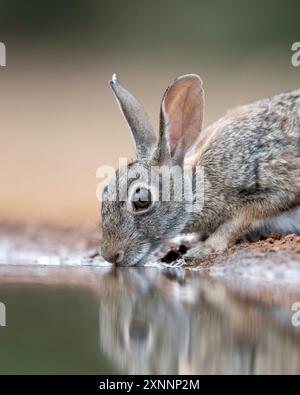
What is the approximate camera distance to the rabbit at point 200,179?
3.23 m

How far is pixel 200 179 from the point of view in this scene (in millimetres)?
3486

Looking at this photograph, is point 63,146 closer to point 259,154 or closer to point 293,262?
point 259,154

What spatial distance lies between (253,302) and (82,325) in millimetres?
497

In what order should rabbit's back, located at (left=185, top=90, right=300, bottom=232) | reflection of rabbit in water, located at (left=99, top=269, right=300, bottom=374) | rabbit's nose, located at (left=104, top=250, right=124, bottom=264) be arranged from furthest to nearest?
rabbit's back, located at (left=185, top=90, right=300, bottom=232), rabbit's nose, located at (left=104, top=250, right=124, bottom=264), reflection of rabbit in water, located at (left=99, top=269, right=300, bottom=374)

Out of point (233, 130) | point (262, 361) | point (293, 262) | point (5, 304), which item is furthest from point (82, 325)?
point (233, 130)

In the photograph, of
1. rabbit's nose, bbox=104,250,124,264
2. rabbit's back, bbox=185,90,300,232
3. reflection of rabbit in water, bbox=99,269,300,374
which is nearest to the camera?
reflection of rabbit in water, bbox=99,269,300,374

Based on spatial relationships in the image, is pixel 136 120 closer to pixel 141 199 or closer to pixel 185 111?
pixel 185 111

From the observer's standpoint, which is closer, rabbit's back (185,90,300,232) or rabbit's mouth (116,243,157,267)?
rabbit's mouth (116,243,157,267)

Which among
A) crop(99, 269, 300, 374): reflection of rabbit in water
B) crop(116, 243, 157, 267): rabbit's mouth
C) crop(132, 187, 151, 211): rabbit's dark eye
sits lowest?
crop(99, 269, 300, 374): reflection of rabbit in water

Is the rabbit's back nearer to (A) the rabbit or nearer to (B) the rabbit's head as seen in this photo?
(A) the rabbit

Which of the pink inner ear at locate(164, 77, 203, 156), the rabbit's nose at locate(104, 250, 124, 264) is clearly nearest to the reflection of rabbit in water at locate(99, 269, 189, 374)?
the rabbit's nose at locate(104, 250, 124, 264)

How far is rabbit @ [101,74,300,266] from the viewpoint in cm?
323

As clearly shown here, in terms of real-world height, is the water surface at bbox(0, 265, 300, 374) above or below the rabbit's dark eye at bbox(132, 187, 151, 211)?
below

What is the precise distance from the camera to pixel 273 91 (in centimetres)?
631
